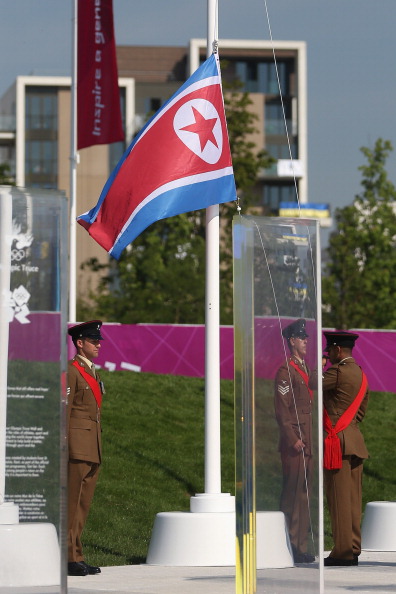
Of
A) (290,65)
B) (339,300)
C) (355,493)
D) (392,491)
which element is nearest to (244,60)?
(290,65)

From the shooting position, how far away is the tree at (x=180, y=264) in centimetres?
4338

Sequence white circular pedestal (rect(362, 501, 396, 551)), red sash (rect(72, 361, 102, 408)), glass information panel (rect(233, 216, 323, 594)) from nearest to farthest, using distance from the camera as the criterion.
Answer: glass information panel (rect(233, 216, 323, 594)), red sash (rect(72, 361, 102, 408)), white circular pedestal (rect(362, 501, 396, 551))

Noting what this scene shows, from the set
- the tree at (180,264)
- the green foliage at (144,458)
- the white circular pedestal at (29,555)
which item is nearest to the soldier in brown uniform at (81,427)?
the green foliage at (144,458)

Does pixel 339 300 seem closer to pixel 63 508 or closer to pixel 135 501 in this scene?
pixel 135 501

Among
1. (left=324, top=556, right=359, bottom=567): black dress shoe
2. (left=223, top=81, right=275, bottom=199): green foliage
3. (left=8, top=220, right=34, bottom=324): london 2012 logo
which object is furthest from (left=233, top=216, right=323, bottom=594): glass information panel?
(left=223, top=81, right=275, bottom=199): green foliage

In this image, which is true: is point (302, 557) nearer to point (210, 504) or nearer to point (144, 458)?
point (210, 504)

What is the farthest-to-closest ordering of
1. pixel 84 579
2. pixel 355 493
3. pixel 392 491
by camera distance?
pixel 392 491
pixel 355 493
pixel 84 579

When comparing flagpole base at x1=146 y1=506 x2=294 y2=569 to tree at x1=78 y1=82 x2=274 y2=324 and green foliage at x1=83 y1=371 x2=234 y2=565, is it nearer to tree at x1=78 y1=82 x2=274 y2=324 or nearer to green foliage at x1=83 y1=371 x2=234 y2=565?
green foliage at x1=83 y1=371 x2=234 y2=565

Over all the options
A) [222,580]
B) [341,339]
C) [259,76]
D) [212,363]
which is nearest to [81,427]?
[212,363]

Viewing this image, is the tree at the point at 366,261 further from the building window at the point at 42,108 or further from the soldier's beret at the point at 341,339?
the building window at the point at 42,108

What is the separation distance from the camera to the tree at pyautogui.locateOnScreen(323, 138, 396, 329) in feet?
157

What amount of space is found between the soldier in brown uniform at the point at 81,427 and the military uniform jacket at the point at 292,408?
285 centimetres

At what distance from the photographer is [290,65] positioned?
9112 centimetres

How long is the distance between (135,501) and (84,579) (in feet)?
19.4
